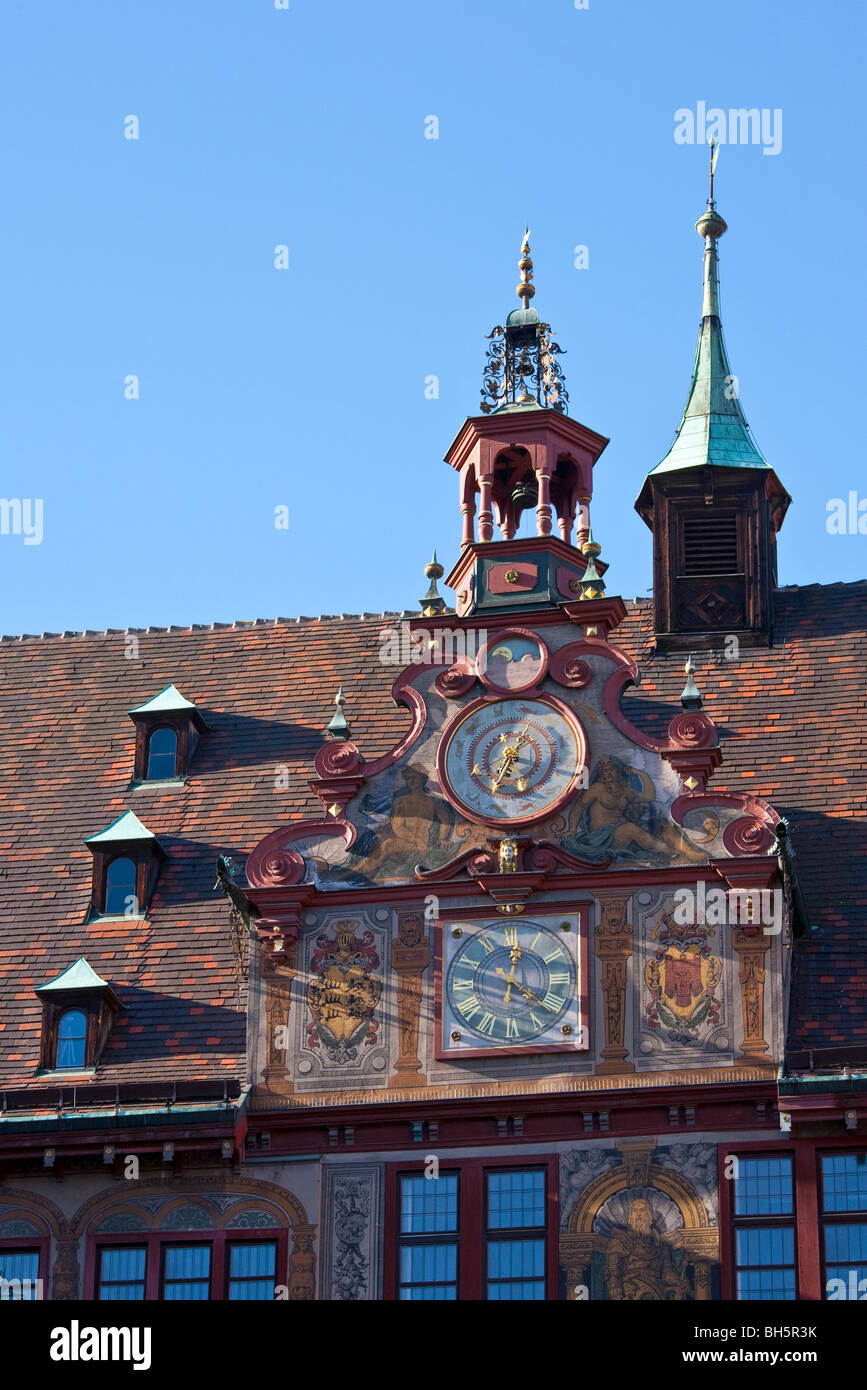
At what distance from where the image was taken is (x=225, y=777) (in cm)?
4300

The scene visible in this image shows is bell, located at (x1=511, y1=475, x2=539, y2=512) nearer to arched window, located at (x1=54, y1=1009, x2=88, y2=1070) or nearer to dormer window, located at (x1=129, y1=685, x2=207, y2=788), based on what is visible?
dormer window, located at (x1=129, y1=685, x2=207, y2=788)

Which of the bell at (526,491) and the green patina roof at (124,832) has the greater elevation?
the bell at (526,491)

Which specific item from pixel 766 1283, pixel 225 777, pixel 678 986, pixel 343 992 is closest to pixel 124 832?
pixel 225 777

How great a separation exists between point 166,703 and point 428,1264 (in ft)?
33.7

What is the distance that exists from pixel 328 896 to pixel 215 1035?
2.03 m

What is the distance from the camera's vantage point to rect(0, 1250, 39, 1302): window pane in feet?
120

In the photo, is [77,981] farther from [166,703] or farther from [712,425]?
[712,425]

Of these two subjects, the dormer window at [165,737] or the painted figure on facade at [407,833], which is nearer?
the painted figure on facade at [407,833]

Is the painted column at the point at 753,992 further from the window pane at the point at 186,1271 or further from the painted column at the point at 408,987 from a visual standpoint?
the window pane at the point at 186,1271

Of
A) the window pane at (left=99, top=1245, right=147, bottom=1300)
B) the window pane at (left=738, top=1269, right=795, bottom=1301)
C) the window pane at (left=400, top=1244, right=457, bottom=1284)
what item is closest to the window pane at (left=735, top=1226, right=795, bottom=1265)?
the window pane at (left=738, top=1269, right=795, bottom=1301)

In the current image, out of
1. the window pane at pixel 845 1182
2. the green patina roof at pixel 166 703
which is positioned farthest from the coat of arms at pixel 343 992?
the green patina roof at pixel 166 703

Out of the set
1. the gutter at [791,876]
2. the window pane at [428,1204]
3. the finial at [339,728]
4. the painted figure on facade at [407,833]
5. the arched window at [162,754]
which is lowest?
the window pane at [428,1204]

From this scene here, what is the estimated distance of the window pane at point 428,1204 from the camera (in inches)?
1432

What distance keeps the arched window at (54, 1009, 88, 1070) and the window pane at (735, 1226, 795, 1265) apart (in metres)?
7.78
